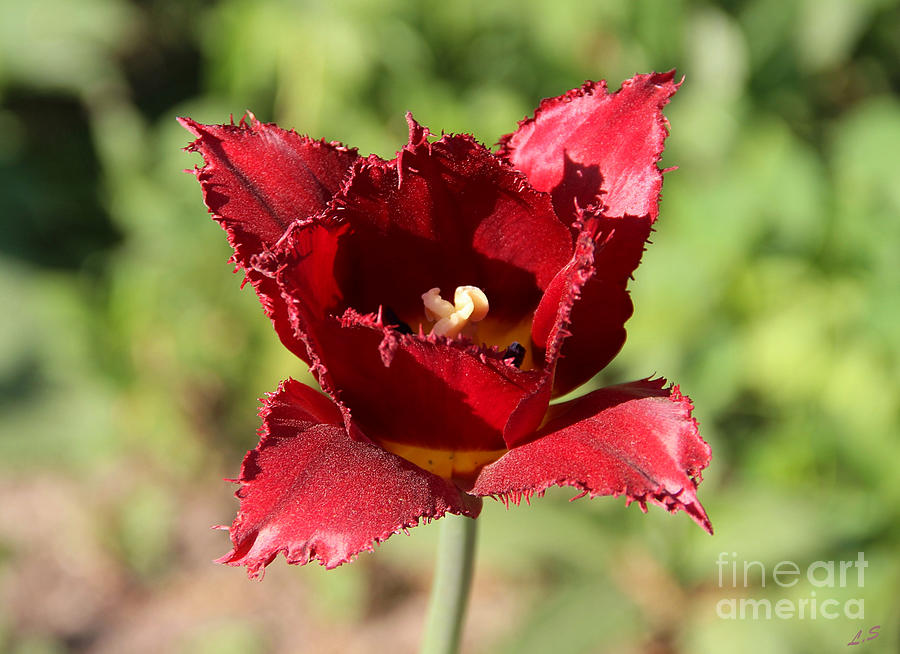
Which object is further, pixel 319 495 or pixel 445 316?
pixel 445 316

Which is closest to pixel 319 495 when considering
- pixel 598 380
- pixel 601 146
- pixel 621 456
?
pixel 621 456

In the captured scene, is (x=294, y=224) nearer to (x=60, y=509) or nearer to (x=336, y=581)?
(x=336, y=581)

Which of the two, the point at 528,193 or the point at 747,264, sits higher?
the point at 747,264

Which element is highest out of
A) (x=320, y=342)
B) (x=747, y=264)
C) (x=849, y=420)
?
(x=747, y=264)

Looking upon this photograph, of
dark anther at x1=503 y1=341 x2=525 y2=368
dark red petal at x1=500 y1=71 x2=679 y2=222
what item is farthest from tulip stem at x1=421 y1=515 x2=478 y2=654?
dark red petal at x1=500 y1=71 x2=679 y2=222

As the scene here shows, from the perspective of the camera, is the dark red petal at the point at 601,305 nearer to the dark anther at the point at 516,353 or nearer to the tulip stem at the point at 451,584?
the dark anther at the point at 516,353

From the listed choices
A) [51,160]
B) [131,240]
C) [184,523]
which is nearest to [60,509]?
[184,523]

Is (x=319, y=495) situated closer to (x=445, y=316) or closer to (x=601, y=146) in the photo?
(x=445, y=316)
